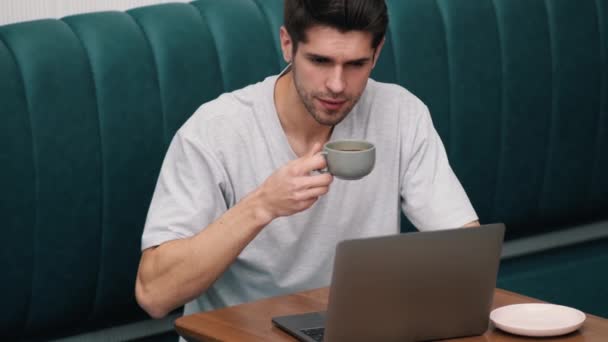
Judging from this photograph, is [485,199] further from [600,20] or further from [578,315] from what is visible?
[578,315]

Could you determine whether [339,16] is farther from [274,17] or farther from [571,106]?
[571,106]

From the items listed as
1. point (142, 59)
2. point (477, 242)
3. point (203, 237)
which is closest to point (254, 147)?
point (203, 237)

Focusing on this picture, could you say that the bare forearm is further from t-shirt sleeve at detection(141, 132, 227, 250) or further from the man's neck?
the man's neck

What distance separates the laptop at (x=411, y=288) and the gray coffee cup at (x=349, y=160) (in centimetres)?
22

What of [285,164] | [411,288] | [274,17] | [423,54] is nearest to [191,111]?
[274,17]

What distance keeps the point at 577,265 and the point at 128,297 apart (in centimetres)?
133

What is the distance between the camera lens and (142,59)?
236 centimetres

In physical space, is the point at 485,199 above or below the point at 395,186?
below

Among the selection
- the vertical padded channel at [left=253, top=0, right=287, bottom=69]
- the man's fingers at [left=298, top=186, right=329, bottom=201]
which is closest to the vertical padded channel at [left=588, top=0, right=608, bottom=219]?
the vertical padded channel at [left=253, top=0, right=287, bottom=69]

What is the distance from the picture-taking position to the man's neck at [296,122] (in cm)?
211

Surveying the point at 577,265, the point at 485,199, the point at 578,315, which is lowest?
the point at 577,265

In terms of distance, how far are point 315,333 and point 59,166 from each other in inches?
32.9

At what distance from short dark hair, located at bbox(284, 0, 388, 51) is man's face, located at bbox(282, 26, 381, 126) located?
12 mm

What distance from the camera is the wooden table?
1671mm
